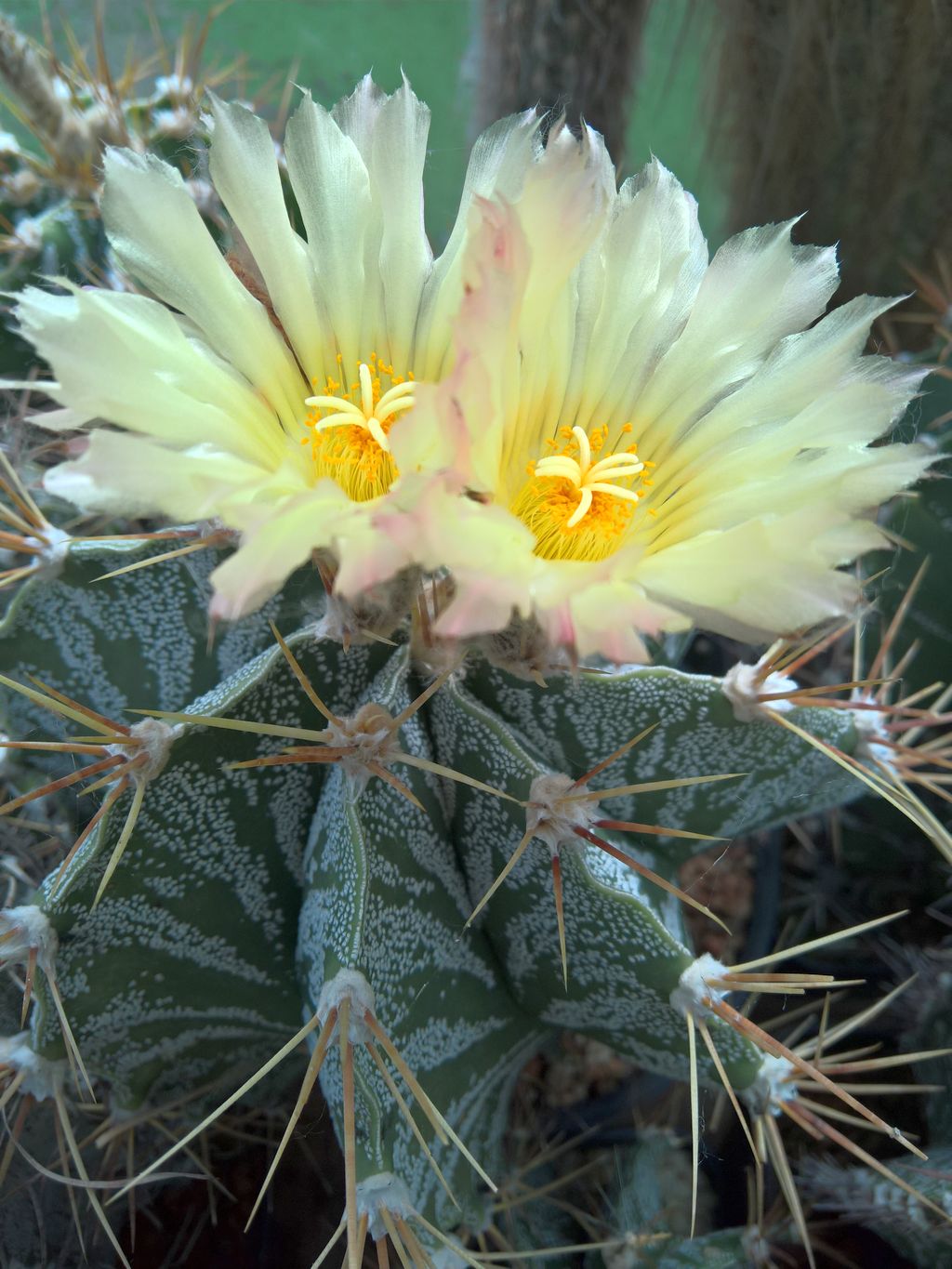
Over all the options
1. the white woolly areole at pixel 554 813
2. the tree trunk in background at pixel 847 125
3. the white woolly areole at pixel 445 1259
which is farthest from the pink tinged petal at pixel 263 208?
the tree trunk in background at pixel 847 125

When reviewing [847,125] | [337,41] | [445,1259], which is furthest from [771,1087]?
[337,41]

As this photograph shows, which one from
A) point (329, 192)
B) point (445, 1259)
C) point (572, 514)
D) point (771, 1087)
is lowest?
point (445, 1259)

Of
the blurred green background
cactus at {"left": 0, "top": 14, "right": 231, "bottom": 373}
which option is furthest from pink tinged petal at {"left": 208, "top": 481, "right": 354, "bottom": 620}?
the blurred green background

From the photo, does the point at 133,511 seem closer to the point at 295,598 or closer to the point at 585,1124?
the point at 295,598

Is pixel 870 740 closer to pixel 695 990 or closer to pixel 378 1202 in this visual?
pixel 695 990

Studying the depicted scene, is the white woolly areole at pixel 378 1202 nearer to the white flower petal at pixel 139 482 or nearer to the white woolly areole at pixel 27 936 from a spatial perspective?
the white woolly areole at pixel 27 936
